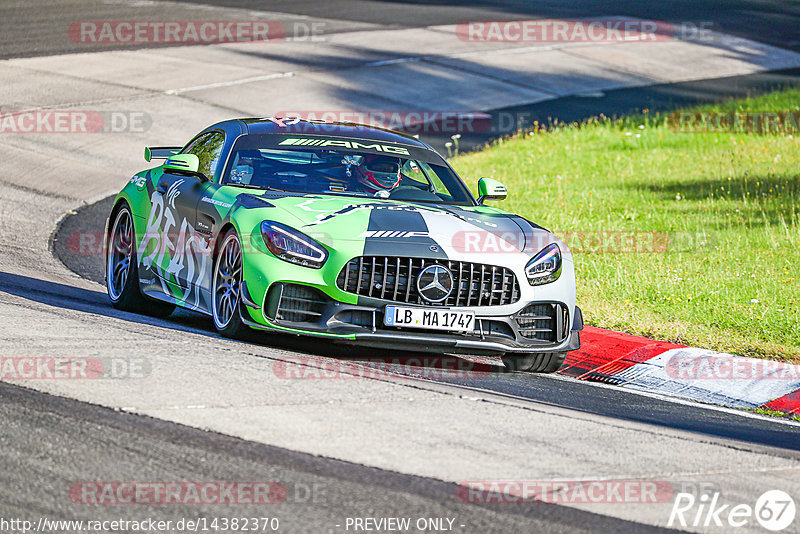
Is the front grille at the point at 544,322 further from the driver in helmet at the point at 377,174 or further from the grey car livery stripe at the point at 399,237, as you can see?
the driver in helmet at the point at 377,174

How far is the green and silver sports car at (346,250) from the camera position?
7340mm

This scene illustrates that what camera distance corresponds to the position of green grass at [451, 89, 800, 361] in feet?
32.4

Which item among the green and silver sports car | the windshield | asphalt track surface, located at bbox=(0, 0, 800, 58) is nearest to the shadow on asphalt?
the green and silver sports car

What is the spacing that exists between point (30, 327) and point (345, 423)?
8.15 ft

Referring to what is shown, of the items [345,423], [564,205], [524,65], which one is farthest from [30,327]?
[524,65]

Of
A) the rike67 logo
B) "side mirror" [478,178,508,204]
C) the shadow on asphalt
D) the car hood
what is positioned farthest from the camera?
"side mirror" [478,178,508,204]

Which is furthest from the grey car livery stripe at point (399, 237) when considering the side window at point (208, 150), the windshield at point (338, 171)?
the side window at point (208, 150)

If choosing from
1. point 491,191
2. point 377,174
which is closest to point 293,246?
point 377,174

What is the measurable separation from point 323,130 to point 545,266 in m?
2.20

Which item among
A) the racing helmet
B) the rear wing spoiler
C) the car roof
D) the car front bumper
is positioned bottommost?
the car front bumper

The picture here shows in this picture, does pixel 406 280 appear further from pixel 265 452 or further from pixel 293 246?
pixel 265 452

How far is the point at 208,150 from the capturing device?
9266 mm

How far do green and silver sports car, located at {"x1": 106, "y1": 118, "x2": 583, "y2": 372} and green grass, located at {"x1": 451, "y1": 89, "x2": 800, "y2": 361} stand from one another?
74.8 inches

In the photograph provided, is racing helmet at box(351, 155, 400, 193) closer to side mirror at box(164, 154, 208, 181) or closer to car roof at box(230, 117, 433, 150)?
car roof at box(230, 117, 433, 150)
